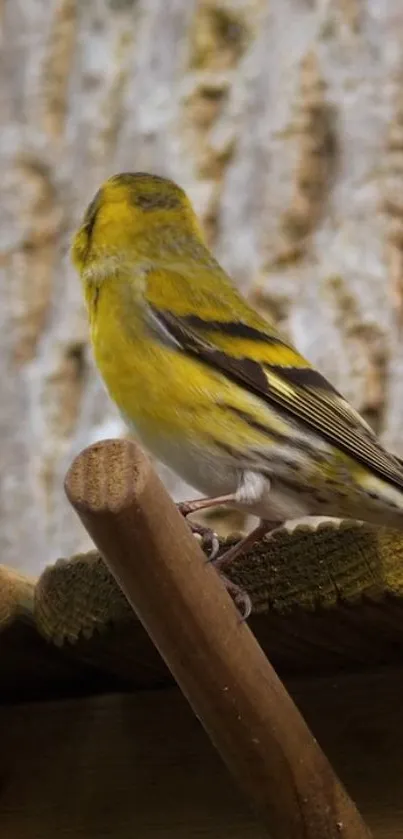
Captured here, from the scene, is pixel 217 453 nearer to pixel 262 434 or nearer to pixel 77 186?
pixel 262 434

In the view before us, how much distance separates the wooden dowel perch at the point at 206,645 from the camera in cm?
102

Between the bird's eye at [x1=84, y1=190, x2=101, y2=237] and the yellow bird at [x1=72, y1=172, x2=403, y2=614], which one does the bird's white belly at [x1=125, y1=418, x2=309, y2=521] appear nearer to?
the yellow bird at [x1=72, y1=172, x2=403, y2=614]

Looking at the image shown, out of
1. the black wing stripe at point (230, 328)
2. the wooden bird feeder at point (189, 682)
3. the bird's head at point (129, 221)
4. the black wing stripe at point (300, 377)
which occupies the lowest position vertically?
the wooden bird feeder at point (189, 682)

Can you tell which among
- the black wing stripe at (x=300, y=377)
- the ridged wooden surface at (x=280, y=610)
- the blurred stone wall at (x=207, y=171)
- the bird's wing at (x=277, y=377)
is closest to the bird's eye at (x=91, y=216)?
the bird's wing at (x=277, y=377)

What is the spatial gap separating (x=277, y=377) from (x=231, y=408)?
12 centimetres

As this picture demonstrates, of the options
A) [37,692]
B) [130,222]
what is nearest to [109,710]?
[37,692]

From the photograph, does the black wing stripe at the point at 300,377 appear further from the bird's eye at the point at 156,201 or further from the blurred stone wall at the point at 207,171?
the blurred stone wall at the point at 207,171

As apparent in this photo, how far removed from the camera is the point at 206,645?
1120 mm

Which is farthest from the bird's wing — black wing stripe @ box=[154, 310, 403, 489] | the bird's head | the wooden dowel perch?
the wooden dowel perch

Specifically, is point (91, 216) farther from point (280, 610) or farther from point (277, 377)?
point (280, 610)

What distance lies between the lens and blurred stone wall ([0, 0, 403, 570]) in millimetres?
2803

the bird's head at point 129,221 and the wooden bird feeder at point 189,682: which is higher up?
the bird's head at point 129,221

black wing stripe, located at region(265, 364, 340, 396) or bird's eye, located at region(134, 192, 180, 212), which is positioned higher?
bird's eye, located at region(134, 192, 180, 212)

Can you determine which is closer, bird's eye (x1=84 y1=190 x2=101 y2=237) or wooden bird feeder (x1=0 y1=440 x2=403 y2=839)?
wooden bird feeder (x1=0 y1=440 x2=403 y2=839)
